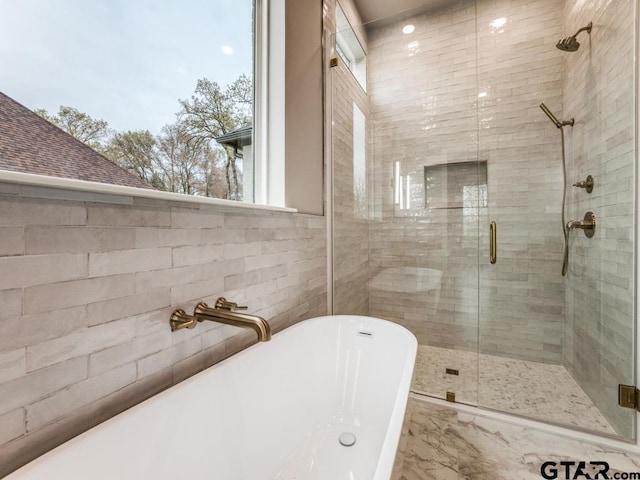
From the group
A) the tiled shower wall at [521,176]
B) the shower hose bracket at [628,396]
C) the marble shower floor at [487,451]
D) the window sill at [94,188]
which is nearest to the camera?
the window sill at [94,188]

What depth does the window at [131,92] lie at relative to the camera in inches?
31.8

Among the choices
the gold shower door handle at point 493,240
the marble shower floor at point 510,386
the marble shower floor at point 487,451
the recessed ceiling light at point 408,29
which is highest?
the recessed ceiling light at point 408,29

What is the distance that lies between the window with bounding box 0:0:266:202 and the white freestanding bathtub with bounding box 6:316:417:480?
0.73 meters

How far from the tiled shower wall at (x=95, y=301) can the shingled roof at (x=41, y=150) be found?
194mm

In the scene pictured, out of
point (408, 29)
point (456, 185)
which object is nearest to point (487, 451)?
point (456, 185)

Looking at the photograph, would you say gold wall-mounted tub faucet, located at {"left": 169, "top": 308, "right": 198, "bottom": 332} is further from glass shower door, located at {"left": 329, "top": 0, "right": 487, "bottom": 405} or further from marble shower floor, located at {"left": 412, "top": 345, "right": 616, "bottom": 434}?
glass shower door, located at {"left": 329, "top": 0, "right": 487, "bottom": 405}

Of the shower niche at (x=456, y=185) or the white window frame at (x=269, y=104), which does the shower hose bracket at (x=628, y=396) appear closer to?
the shower niche at (x=456, y=185)

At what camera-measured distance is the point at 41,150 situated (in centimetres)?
83

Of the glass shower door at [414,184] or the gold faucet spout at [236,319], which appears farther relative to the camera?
the glass shower door at [414,184]

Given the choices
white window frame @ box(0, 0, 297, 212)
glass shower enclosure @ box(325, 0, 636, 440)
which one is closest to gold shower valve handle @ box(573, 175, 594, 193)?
glass shower enclosure @ box(325, 0, 636, 440)

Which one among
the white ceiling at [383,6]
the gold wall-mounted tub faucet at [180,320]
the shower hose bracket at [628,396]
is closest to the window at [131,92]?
the gold wall-mounted tub faucet at [180,320]

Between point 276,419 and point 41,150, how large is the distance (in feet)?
4.01

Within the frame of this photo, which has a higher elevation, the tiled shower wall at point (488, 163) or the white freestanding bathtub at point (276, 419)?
the tiled shower wall at point (488, 163)

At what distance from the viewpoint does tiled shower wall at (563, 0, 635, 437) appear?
146 centimetres
